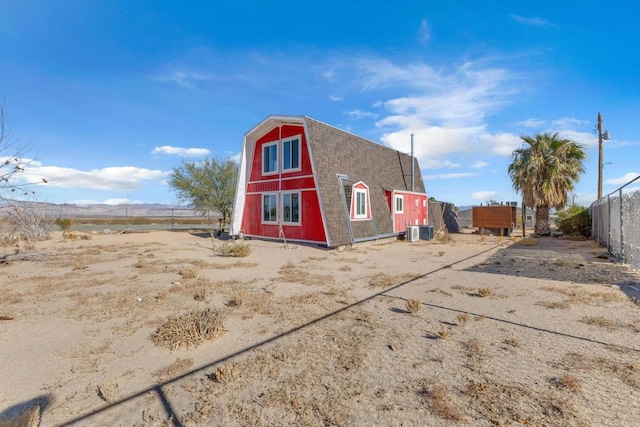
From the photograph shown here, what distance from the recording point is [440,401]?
294 centimetres

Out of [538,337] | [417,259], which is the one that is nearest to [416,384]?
[538,337]

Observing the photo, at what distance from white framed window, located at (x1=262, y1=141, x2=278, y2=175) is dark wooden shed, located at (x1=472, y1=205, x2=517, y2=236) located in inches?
619

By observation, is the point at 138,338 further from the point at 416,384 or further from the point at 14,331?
the point at 416,384

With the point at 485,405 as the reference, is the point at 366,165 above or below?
above

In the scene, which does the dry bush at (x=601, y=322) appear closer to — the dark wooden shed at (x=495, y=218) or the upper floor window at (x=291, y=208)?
the upper floor window at (x=291, y=208)

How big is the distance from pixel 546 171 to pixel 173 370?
2394 cm

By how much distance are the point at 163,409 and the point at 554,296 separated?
747 centimetres

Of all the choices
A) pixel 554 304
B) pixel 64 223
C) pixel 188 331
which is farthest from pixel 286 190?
pixel 64 223

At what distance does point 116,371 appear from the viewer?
366 cm

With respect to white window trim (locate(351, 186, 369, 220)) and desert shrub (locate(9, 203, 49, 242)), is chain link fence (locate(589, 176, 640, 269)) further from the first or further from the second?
desert shrub (locate(9, 203, 49, 242))

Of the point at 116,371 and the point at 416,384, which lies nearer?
the point at 416,384

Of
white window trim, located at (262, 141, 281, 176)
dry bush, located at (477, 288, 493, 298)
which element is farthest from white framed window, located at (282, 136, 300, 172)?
dry bush, located at (477, 288, 493, 298)

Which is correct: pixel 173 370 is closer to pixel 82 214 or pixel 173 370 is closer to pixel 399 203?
pixel 399 203

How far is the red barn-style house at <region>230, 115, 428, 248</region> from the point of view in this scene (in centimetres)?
1511
